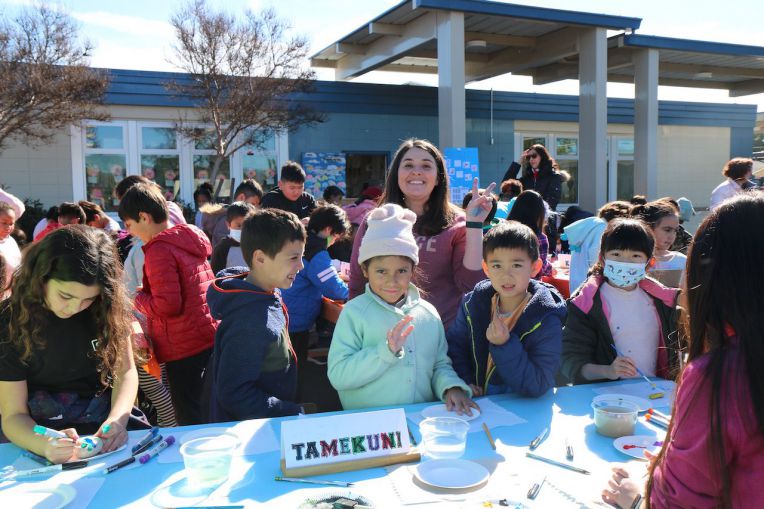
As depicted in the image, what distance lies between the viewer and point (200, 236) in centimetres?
343

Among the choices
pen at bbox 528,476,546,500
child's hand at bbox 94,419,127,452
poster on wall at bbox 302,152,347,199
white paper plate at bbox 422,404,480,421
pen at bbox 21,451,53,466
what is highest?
poster on wall at bbox 302,152,347,199

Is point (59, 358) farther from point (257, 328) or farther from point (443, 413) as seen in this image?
point (443, 413)

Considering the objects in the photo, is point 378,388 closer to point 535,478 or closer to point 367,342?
point 367,342

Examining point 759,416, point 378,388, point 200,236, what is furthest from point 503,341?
point 200,236

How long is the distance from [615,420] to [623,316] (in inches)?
36.0

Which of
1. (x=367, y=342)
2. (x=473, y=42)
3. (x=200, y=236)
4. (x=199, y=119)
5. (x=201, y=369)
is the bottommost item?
(x=201, y=369)

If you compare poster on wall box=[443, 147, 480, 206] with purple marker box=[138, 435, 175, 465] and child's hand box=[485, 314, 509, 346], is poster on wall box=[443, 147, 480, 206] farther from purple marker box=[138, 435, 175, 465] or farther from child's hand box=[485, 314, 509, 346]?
purple marker box=[138, 435, 175, 465]

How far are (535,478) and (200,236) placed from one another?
250 centimetres

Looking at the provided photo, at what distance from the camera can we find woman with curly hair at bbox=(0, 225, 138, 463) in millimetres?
1913

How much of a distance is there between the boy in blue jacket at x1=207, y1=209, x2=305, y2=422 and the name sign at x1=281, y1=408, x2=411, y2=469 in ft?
1.64

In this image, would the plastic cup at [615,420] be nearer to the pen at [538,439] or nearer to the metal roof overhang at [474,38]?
the pen at [538,439]

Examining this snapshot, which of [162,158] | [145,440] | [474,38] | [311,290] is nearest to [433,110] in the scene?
[474,38]

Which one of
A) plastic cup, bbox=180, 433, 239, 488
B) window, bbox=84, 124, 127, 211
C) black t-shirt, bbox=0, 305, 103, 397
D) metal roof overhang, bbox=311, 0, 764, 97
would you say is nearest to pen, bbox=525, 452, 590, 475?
plastic cup, bbox=180, 433, 239, 488

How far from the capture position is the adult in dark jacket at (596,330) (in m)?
2.57
